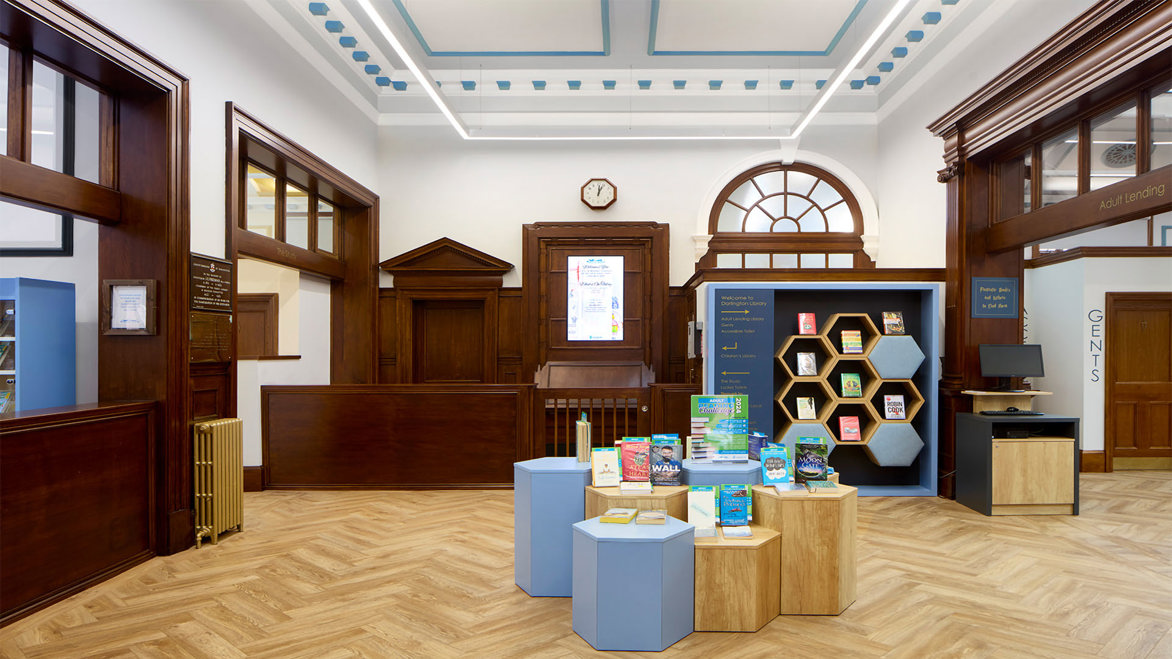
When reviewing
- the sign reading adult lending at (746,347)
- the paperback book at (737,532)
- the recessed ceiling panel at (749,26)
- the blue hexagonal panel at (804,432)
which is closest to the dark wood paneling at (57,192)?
the paperback book at (737,532)

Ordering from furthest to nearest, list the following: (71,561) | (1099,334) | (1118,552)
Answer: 1. (1099,334)
2. (1118,552)
3. (71,561)

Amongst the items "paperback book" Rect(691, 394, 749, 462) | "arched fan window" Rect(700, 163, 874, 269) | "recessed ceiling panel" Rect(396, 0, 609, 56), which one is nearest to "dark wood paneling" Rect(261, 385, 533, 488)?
"paperback book" Rect(691, 394, 749, 462)

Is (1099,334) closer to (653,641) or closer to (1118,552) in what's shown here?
(1118,552)

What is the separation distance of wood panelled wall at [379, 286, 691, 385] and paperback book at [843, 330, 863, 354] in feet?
8.92

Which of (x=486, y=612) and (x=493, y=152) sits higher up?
(x=493, y=152)

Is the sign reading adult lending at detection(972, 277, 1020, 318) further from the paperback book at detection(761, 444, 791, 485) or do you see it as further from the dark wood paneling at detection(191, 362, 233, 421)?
the dark wood paneling at detection(191, 362, 233, 421)

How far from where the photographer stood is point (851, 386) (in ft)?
18.7

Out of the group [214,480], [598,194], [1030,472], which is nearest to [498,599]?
[214,480]

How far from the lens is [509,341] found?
8.30 metres

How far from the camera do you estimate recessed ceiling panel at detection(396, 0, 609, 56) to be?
6.11m

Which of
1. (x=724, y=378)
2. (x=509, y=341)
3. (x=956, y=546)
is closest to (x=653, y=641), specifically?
(x=956, y=546)

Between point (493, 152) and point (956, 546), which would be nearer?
point (956, 546)

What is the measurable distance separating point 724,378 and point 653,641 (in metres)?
3.13

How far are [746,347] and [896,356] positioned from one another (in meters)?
1.36
